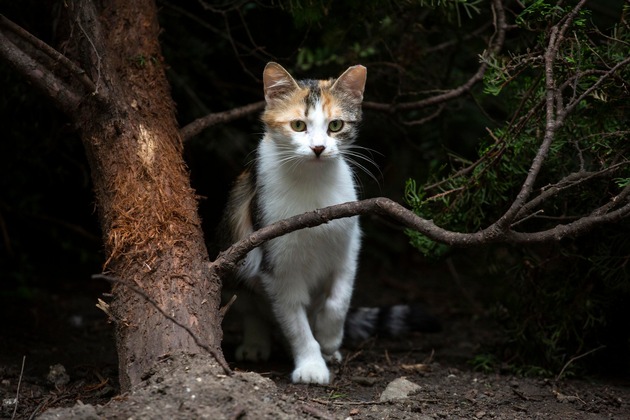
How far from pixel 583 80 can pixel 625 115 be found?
303mm

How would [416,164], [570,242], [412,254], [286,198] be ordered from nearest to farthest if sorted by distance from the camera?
[286,198] < [570,242] < [416,164] < [412,254]

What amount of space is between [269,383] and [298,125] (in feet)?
4.36

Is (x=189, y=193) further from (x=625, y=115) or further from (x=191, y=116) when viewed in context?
(x=625, y=115)

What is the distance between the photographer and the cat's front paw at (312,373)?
3402 millimetres

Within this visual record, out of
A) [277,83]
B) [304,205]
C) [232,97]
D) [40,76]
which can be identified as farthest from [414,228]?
[232,97]

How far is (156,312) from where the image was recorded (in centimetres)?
277

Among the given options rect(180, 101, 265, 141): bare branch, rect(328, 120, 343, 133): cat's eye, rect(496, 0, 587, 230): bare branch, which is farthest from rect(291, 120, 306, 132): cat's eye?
rect(496, 0, 587, 230): bare branch

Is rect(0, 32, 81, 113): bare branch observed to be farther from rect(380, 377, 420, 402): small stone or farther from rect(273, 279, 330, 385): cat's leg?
rect(380, 377, 420, 402): small stone

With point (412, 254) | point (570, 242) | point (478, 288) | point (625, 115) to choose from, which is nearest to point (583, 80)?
point (625, 115)

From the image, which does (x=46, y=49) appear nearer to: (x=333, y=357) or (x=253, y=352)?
(x=253, y=352)

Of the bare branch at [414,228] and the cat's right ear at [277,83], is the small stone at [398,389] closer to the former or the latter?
the bare branch at [414,228]

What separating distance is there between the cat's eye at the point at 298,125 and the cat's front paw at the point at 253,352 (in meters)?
1.42

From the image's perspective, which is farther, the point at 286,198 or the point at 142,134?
the point at 286,198

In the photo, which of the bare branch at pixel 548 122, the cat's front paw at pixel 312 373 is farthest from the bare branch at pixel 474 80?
the cat's front paw at pixel 312 373
